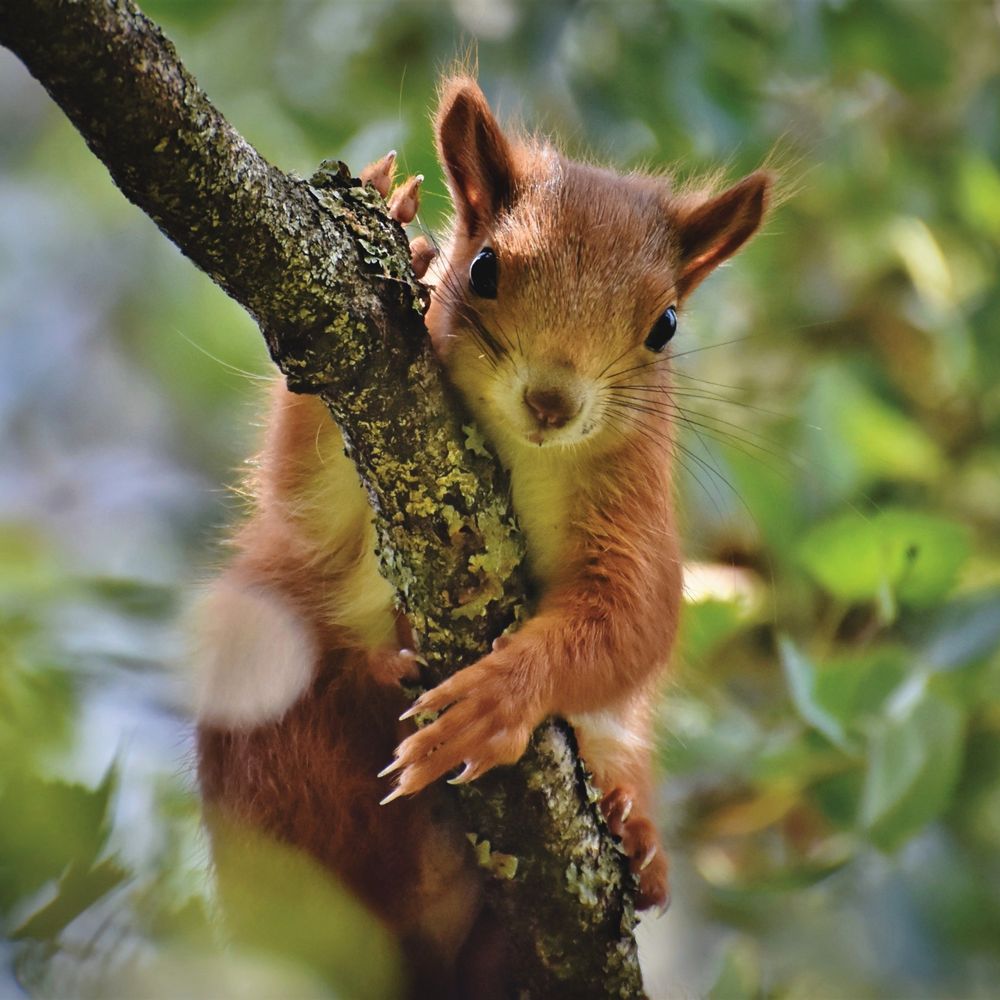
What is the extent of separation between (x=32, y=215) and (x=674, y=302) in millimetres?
1792

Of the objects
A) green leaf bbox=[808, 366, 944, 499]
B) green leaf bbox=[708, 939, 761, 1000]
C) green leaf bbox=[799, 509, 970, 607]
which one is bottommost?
green leaf bbox=[708, 939, 761, 1000]

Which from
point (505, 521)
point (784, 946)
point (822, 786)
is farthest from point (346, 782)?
point (784, 946)

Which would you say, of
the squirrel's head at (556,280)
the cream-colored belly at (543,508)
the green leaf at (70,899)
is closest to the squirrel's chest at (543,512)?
the cream-colored belly at (543,508)

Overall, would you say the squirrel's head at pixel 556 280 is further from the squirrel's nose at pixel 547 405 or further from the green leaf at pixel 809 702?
the green leaf at pixel 809 702

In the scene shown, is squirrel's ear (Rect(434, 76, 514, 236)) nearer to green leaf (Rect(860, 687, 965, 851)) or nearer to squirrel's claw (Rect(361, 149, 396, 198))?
squirrel's claw (Rect(361, 149, 396, 198))

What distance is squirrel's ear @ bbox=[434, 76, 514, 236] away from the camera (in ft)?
7.13

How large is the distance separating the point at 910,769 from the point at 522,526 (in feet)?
2.93

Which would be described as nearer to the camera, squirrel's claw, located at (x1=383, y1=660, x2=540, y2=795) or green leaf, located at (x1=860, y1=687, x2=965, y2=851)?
squirrel's claw, located at (x1=383, y1=660, x2=540, y2=795)

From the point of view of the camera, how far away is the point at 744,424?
3.75 metres

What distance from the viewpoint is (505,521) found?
1848 mm

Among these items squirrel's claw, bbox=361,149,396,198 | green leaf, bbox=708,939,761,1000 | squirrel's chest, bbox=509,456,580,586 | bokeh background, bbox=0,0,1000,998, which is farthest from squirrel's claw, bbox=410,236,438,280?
green leaf, bbox=708,939,761,1000

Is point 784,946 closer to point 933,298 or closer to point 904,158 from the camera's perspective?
point 933,298

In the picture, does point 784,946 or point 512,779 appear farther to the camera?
point 784,946

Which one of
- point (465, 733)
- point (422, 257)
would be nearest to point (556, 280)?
point (422, 257)
